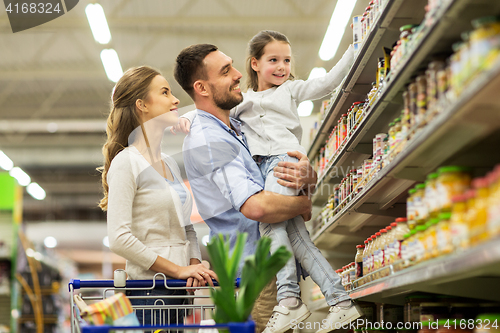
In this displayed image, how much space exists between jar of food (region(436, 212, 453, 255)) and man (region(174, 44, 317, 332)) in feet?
3.46

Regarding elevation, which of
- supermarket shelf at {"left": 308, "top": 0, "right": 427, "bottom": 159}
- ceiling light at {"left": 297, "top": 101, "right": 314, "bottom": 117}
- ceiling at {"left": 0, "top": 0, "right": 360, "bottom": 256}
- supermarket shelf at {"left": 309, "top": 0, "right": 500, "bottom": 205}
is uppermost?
ceiling at {"left": 0, "top": 0, "right": 360, "bottom": 256}

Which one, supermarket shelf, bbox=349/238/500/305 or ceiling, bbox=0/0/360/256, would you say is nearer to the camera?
supermarket shelf, bbox=349/238/500/305

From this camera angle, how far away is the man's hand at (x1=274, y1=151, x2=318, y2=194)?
9.28 ft

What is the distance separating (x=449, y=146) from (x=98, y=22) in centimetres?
561

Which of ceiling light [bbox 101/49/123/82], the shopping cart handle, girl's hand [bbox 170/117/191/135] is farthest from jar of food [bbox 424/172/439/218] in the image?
ceiling light [bbox 101/49/123/82]

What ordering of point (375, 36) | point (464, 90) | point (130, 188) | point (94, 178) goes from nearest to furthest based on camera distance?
1. point (464, 90)
2. point (130, 188)
3. point (375, 36)
4. point (94, 178)

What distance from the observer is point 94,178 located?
15570 mm

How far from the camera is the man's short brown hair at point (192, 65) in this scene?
318 centimetres

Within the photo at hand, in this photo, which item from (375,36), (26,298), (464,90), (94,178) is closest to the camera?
(464,90)

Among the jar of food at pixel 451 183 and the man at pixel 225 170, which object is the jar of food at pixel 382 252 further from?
the jar of food at pixel 451 183

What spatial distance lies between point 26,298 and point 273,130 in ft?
22.8

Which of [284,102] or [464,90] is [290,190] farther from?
[464,90]

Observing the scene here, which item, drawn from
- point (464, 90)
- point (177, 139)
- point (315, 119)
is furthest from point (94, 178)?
point (464, 90)

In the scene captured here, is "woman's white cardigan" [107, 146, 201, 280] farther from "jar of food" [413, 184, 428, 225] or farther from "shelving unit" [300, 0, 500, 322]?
"jar of food" [413, 184, 428, 225]
